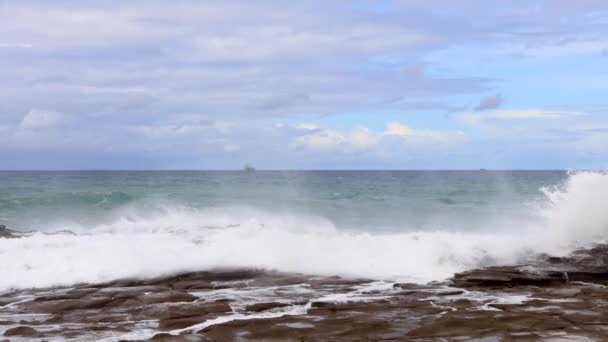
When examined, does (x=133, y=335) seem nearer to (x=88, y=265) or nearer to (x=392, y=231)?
(x=88, y=265)

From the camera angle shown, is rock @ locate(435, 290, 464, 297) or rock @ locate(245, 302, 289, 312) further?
rock @ locate(435, 290, 464, 297)

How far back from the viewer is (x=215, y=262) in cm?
1492

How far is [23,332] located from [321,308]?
4.54m

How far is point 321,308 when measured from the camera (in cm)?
1069

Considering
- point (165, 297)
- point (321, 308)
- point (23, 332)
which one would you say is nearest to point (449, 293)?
point (321, 308)

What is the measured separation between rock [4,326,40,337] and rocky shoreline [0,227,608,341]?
24 millimetres

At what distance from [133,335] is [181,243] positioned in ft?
27.2

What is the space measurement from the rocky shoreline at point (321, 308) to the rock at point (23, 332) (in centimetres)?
2

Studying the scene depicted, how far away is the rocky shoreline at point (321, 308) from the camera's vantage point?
29.7 feet

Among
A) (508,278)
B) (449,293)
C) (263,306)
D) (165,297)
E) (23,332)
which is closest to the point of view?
(23,332)

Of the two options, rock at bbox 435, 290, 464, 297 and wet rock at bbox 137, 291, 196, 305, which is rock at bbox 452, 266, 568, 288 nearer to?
rock at bbox 435, 290, 464, 297

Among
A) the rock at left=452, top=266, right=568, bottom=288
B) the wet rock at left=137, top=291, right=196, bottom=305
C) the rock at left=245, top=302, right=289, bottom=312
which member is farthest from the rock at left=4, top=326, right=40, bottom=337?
the rock at left=452, top=266, right=568, bottom=288

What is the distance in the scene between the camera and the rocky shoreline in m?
9.05

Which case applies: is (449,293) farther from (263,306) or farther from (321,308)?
(263,306)
